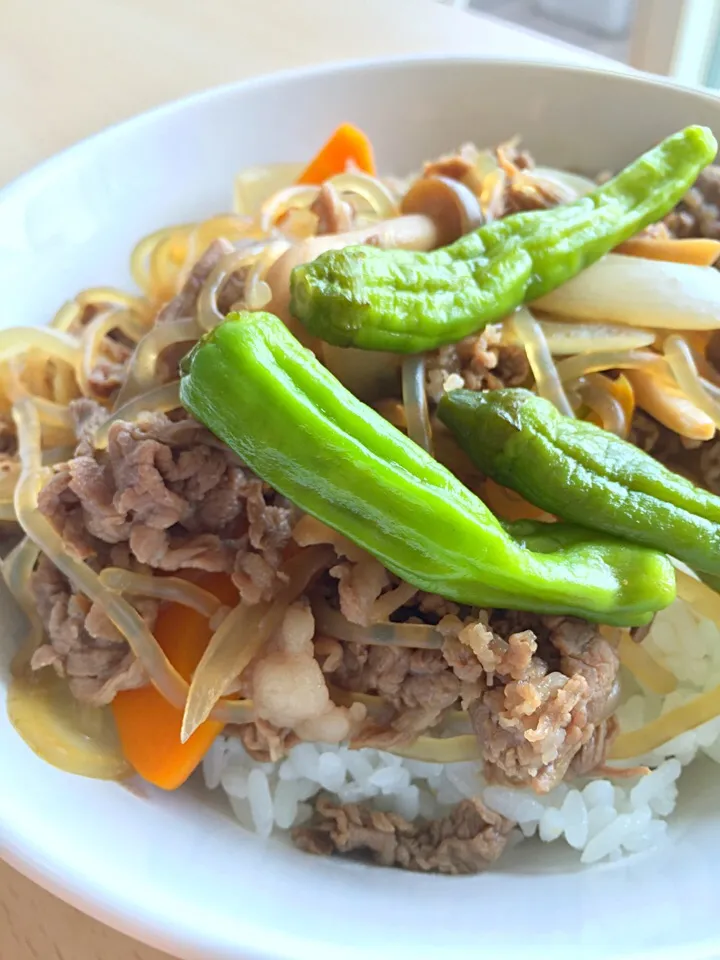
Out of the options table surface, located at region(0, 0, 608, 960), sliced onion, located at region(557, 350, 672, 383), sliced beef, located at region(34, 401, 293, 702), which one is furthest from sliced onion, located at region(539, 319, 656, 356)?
table surface, located at region(0, 0, 608, 960)

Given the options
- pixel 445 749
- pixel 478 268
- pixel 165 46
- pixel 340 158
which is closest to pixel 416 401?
pixel 478 268

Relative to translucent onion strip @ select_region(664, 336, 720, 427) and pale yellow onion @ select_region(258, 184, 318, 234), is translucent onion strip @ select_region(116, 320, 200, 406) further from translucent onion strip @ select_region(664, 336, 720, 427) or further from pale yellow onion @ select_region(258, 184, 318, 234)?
translucent onion strip @ select_region(664, 336, 720, 427)

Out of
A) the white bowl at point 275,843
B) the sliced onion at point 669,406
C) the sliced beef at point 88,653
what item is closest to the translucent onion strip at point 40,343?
the white bowl at point 275,843

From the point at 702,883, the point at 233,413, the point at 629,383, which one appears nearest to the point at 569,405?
the point at 629,383

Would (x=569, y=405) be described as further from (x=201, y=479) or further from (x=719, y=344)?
(x=201, y=479)

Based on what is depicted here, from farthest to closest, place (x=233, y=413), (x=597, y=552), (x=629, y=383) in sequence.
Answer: (x=629, y=383) → (x=597, y=552) → (x=233, y=413)

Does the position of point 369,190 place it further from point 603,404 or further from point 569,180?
point 603,404

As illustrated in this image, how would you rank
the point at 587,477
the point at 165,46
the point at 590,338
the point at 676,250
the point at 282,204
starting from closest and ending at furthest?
the point at 587,477
the point at 590,338
the point at 676,250
the point at 282,204
the point at 165,46
